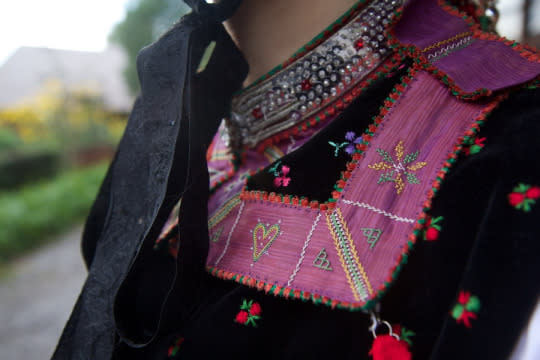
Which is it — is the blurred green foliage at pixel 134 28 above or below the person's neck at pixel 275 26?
below

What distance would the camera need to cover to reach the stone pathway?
2.65 m

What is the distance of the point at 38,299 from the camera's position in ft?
10.7

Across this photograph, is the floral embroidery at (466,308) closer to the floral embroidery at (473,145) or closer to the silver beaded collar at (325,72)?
the floral embroidery at (473,145)

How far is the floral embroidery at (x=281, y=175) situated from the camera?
63 centimetres

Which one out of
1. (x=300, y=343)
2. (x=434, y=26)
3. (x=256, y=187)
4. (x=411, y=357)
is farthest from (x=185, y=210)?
(x=434, y=26)

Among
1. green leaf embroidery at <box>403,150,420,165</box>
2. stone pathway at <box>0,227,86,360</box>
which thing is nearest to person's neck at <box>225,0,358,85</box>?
green leaf embroidery at <box>403,150,420,165</box>

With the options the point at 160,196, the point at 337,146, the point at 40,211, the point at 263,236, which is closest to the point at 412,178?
the point at 337,146

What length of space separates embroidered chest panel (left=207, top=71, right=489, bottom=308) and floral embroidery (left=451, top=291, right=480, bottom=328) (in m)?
0.08

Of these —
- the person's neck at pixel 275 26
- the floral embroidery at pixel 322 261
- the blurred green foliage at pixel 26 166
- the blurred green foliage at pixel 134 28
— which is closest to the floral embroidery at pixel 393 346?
the floral embroidery at pixel 322 261

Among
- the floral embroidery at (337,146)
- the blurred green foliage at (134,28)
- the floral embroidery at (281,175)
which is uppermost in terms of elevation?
the floral embroidery at (337,146)

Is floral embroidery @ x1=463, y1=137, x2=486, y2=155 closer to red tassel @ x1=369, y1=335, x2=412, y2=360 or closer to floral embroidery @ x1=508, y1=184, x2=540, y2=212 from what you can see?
floral embroidery @ x1=508, y1=184, x2=540, y2=212

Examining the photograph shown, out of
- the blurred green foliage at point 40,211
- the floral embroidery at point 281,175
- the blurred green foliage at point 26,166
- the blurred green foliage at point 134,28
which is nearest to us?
the floral embroidery at point 281,175

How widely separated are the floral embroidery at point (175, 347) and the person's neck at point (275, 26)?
1.70ft

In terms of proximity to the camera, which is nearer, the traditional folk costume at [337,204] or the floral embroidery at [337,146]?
the traditional folk costume at [337,204]
